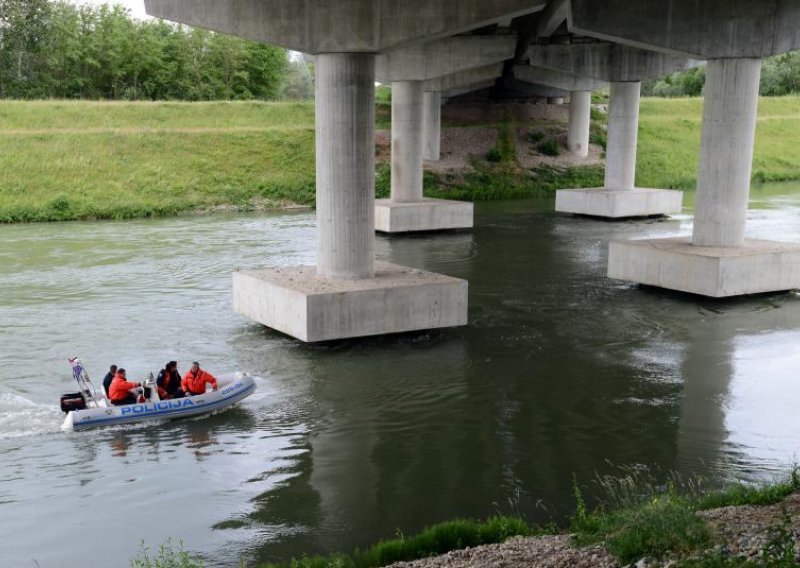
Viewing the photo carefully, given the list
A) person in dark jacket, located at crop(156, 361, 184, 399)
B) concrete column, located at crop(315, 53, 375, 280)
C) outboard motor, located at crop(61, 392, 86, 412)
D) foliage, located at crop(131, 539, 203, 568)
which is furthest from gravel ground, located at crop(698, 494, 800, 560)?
concrete column, located at crop(315, 53, 375, 280)

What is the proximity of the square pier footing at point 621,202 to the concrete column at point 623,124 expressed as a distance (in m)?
1.54

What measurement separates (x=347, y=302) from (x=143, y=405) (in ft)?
20.5

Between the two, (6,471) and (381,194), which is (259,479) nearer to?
(6,471)

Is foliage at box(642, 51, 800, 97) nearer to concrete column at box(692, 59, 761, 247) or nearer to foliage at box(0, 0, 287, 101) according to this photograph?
foliage at box(0, 0, 287, 101)

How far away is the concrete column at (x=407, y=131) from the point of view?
43.2 m

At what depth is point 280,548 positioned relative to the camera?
489 inches

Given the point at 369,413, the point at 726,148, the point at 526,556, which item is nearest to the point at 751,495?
the point at 526,556

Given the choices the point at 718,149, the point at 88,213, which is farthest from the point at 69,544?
the point at 88,213

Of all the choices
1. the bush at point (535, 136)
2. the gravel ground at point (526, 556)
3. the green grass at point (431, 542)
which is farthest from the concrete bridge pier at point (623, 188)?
the gravel ground at point (526, 556)

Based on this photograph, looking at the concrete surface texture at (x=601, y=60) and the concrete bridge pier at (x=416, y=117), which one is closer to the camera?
the concrete bridge pier at (x=416, y=117)

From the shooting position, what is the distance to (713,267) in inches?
1063

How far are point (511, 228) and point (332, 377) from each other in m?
25.6

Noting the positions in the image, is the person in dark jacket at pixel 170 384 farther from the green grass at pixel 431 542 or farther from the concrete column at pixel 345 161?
the green grass at pixel 431 542

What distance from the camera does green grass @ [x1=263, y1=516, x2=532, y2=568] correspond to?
11.7m
